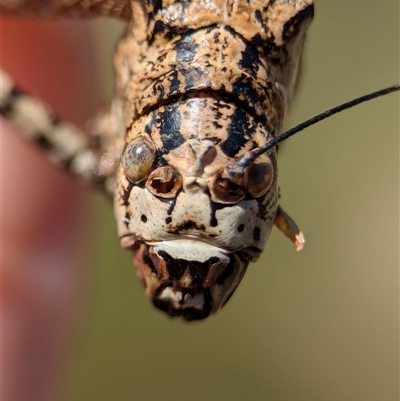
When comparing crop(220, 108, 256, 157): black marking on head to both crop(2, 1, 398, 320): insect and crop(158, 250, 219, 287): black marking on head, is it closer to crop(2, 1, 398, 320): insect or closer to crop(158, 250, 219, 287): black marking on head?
crop(2, 1, 398, 320): insect

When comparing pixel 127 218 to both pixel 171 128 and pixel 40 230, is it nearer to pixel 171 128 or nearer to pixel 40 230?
pixel 171 128

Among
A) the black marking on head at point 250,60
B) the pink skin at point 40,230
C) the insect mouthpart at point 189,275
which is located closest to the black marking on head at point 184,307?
the insect mouthpart at point 189,275

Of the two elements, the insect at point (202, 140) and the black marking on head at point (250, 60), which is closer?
the insect at point (202, 140)

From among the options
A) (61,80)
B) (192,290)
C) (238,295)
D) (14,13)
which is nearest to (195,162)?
(192,290)

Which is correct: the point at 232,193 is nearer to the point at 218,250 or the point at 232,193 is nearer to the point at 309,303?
the point at 218,250

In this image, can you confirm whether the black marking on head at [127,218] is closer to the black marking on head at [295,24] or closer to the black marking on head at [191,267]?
the black marking on head at [191,267]
